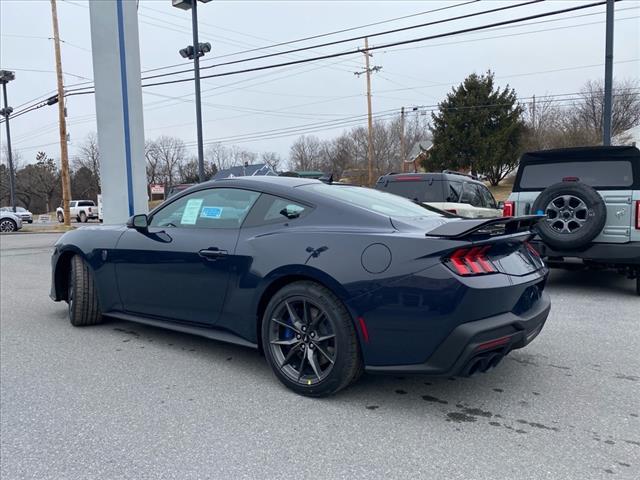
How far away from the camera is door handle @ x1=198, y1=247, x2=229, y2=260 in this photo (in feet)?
12.0

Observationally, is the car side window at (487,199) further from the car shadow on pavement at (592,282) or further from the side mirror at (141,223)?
the side mirror at (141,223)

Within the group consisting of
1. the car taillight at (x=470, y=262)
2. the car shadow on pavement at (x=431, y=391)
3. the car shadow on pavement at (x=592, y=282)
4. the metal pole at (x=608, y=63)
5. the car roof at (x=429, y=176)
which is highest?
the metal pole at (x=608, y=63)

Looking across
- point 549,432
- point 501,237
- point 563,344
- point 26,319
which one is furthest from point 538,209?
point 26,319

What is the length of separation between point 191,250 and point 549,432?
2723 mm

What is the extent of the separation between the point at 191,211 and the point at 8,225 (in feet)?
89.5

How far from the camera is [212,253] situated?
3.72 m

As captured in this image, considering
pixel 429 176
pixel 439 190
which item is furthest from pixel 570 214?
pixel 429 176

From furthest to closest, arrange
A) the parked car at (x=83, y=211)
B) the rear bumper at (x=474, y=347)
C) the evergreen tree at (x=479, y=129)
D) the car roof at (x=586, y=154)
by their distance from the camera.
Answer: the parked car at (x=83, y=211) < the evergreen tree at (x=479, y=129) < the car roof at (x=586, y=154) < the rear bumper at (x=474, y=347)

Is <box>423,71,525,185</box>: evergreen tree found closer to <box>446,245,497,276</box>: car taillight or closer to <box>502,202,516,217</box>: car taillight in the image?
<box>502,202,516,217</box>: car taillight

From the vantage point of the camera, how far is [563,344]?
435cm

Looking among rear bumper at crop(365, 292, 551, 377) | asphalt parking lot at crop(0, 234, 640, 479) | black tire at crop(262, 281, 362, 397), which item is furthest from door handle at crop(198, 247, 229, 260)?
rear bumper at crop(365, 292, 551, 377)

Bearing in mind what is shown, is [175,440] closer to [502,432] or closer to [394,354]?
[394,354]

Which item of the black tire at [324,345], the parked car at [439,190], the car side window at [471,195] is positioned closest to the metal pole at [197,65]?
the parked car at [439,190]

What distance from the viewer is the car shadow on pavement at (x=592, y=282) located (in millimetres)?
6809
